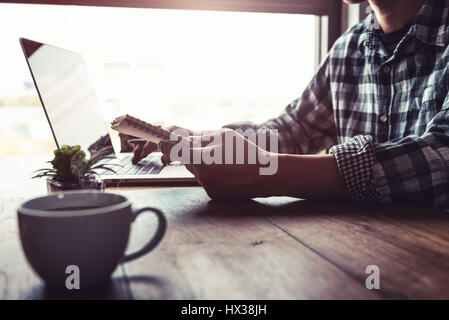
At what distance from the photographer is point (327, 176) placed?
0.77 meters

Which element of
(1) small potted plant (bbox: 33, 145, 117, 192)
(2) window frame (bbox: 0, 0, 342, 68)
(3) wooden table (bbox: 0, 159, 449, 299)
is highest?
(2) window frame (bbox: 0, 0, 342, 68)

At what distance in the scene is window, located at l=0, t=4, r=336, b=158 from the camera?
1638 millimetres

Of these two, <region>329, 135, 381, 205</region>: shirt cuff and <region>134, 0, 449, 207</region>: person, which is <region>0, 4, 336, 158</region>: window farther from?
<region>329, 135, 381, 205</region>: shirt cuff

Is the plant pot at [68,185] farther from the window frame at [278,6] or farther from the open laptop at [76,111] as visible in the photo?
the window frame at [278,6]

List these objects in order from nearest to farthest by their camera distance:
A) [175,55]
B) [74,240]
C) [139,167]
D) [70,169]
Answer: [74,240] < [70,169] < [139,167] < [175,55]

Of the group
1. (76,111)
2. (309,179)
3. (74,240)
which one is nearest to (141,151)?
(76,111)

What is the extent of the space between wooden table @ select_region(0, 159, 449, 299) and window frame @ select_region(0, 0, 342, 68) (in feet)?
3.54

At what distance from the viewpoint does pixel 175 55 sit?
6.40 ft

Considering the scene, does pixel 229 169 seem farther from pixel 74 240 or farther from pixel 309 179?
pixel 74 240

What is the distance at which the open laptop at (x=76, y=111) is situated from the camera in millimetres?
1018

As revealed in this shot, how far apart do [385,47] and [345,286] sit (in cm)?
104

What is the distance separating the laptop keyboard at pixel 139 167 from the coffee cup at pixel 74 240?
0.63m

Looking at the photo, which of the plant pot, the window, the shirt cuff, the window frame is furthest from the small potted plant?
the window frame

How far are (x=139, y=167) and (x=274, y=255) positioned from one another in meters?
0.73
